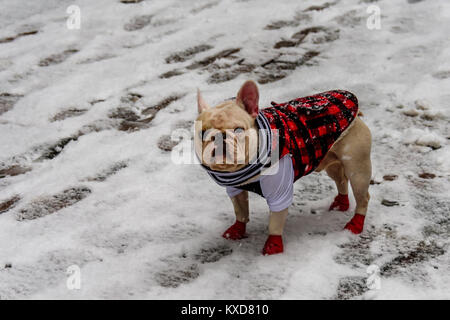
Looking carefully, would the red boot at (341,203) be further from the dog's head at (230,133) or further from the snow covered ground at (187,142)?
the dog's head at (230,133)

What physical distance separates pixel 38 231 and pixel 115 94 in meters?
1.84

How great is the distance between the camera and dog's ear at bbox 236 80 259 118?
84.6 inches

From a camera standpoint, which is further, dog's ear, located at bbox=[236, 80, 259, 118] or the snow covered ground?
the snow covered ground

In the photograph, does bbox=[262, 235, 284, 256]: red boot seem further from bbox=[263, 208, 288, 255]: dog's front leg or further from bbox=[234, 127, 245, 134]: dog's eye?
bbox=[234, 127, 245, 134]: dog's eye

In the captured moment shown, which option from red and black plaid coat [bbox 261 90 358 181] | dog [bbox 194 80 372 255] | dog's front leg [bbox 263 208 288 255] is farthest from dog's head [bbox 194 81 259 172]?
dog's front leg [bbox 263 208 288 255]

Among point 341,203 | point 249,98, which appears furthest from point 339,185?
point 249,98

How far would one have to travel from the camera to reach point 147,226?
113 inches

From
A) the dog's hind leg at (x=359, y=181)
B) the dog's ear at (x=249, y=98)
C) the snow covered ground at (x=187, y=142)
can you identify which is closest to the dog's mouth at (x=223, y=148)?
the dog's ear at (x=249, y=98)

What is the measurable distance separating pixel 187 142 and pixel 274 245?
144cm

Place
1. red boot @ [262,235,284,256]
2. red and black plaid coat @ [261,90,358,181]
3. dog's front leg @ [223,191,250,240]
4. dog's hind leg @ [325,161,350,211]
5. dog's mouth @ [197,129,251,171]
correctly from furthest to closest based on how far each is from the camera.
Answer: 1. dog's hind leg @ [325,161,350,211]
2. dog's front leg @ [223,191,250,240]
3. red boot @ [262,235,284,256]
4. red and black plaid coat @ [261,90,358,181]
5. dog's mouth @ [197,129,251,171]

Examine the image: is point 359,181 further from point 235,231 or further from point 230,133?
point 230,133

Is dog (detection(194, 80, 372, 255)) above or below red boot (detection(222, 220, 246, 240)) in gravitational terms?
above
